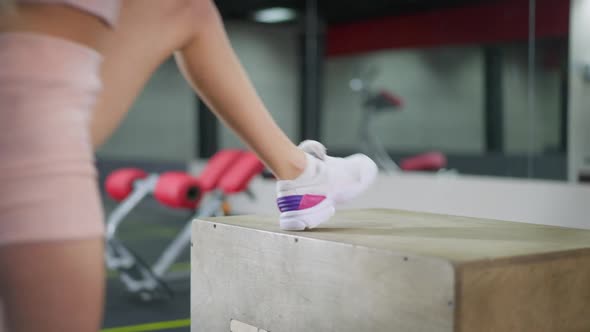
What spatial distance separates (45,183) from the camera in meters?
0.81

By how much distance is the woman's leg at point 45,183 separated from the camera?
0.79m

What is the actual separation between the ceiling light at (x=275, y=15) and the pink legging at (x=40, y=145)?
259 inches

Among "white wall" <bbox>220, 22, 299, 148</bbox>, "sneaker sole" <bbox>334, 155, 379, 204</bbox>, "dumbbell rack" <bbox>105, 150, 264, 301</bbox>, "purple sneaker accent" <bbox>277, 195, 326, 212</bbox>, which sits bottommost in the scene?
"dumbbell rack" <bbox>105, 150, 264, 301</bbox>

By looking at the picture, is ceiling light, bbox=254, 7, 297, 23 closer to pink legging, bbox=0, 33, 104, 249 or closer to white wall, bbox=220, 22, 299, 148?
white wall, bbox=220, 22, 299, 148

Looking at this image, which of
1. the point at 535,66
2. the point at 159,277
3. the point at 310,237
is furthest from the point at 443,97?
the point at 310,237

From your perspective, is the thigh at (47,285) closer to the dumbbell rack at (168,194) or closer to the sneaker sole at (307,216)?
the sneaker sole at (307,216)

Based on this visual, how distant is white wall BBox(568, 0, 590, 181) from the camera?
3.78 metres

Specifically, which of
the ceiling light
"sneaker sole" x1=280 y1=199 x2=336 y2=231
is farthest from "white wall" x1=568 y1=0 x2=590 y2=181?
the ceiling light

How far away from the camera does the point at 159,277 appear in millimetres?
3496

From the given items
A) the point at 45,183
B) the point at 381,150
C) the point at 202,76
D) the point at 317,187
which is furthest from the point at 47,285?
the point at 381,150

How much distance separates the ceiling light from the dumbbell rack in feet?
12.3

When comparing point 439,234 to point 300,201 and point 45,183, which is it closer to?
point 300,201

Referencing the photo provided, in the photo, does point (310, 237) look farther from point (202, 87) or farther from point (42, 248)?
point (42, 248)

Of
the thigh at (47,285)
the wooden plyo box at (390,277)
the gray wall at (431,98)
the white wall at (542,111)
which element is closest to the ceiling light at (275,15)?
the gray wall at (431,98)
